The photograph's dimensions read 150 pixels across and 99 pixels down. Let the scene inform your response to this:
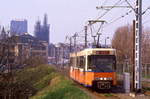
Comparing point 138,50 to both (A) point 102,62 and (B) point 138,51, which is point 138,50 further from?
(A) point 102,62

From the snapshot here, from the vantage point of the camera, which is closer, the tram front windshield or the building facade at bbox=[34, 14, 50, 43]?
the tram front windshield

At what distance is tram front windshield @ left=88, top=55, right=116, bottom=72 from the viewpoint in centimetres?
2308

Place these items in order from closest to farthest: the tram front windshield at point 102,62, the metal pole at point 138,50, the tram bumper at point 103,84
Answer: the metal pole at point 138,50
the tram front windshield at point 102,62
the tram bumper at point 103,84

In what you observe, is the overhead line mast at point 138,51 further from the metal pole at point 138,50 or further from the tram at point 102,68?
the tram at point 102,68

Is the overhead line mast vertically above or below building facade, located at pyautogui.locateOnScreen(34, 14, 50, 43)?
below

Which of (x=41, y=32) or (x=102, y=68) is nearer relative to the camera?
(x=102, y=68)

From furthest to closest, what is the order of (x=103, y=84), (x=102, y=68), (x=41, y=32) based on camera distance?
1. (x=41, y=32)
2. (x=103, y=84)
3. (x=102, y=68)

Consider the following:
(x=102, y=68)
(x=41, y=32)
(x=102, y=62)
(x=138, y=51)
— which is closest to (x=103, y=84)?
(x=102, y=68)

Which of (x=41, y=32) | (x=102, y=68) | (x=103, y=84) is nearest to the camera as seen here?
(x=102, y=68)

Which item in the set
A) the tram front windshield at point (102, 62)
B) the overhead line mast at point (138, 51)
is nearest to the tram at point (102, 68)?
the tram front windshield at point (102, 62)

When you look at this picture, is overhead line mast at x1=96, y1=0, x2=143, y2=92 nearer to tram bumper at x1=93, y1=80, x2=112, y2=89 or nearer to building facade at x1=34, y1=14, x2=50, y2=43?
tram bumper at x1=93, y1=80, x2=112, y2=89

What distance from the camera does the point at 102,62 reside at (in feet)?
76.3

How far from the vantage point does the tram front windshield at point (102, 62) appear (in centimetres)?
2308

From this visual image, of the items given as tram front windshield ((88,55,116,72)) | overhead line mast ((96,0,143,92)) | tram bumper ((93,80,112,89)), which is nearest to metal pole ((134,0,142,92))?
overhead line mast ((96,0,143,92))
